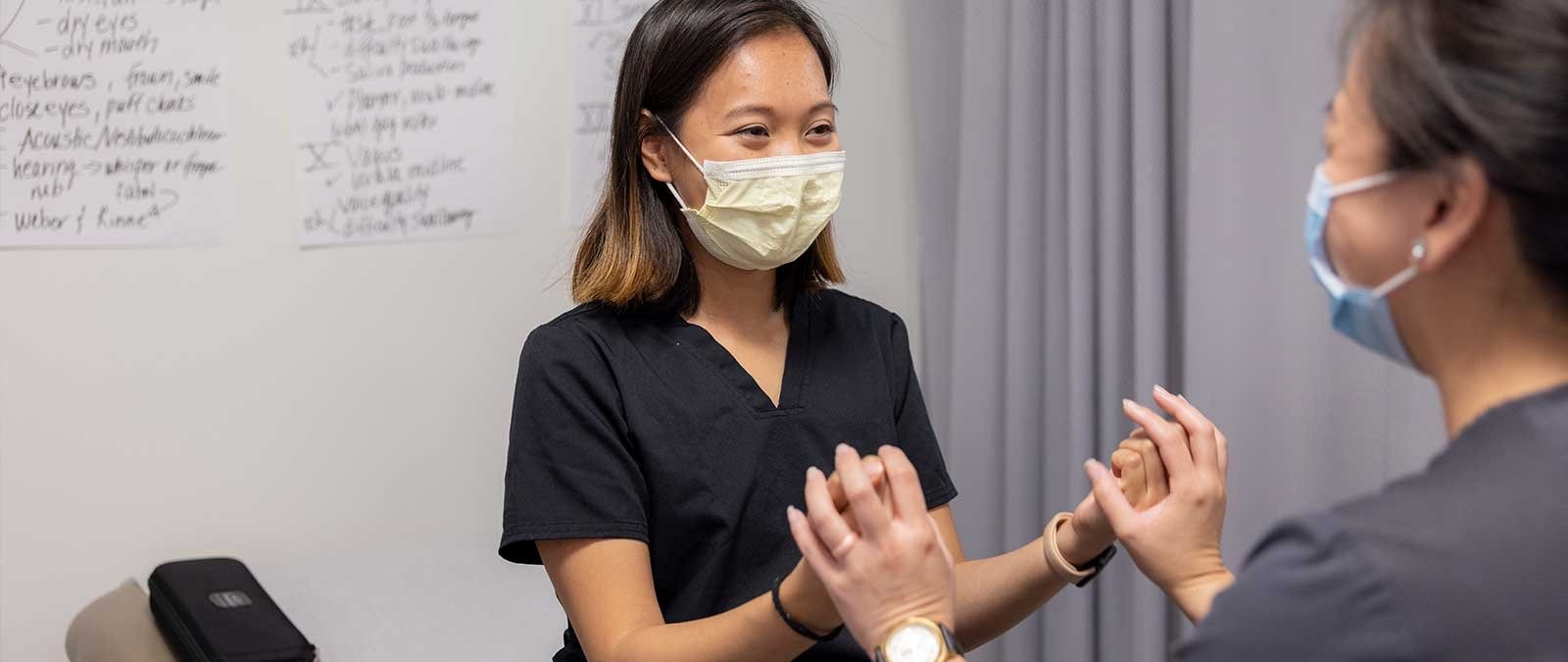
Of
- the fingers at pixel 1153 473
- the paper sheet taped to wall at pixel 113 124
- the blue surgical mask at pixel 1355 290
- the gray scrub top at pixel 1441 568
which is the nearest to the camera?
the gray scrub top at pixel 1441 568

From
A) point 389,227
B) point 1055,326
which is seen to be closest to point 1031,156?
point 1055,326

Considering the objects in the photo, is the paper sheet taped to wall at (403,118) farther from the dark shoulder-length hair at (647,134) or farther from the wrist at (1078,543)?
the wrist at (1078,543)

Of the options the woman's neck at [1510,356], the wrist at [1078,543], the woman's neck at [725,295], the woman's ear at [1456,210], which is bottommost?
the wrist at [1078,543]

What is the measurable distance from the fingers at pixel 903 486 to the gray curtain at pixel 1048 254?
949mm

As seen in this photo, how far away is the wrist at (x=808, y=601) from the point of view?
1.11m

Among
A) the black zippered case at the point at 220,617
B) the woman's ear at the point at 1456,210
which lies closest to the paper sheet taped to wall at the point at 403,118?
the black zippered case at the point at 220,617

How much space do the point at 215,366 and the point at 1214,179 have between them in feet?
4.60

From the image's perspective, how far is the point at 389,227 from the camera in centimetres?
204

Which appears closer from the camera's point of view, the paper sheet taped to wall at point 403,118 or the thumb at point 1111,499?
the thumb at point 1111,499

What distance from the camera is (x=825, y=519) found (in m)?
0.98

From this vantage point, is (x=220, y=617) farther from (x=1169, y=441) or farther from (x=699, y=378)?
(x=1169, y=441)

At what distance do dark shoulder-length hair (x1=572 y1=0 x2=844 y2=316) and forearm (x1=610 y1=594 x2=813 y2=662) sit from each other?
36cm

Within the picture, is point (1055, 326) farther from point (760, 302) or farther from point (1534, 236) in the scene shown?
point (1534, 236)

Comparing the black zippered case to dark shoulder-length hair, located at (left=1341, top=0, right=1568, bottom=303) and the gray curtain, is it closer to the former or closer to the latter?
the gray curtain
